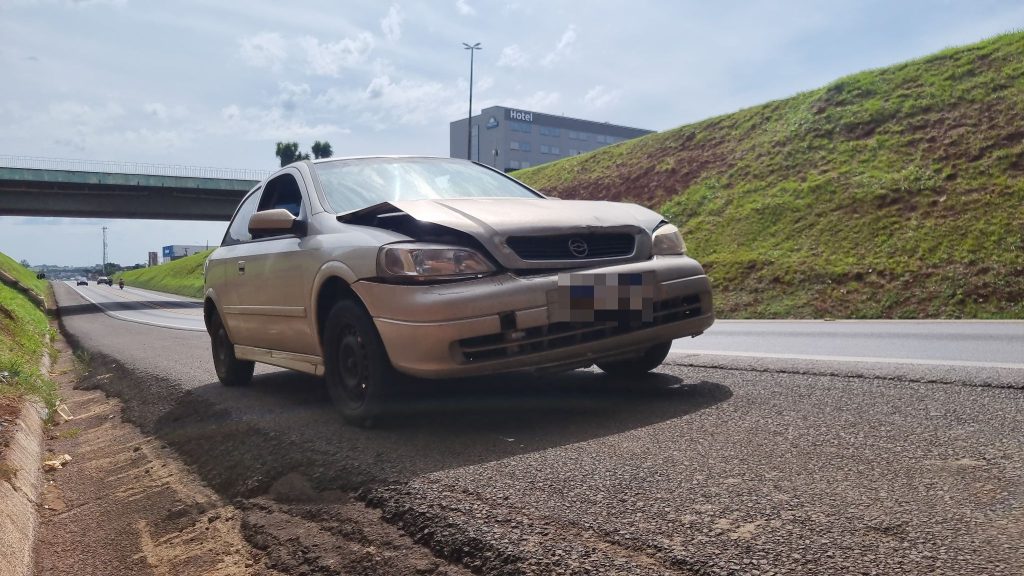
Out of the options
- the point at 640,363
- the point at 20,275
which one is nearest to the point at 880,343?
the point at 640,363

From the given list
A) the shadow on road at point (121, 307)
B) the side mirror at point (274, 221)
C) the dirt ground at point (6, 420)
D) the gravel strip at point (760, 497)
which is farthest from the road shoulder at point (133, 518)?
the shadow on road at point (121, 307)

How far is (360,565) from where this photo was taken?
8.79 feet

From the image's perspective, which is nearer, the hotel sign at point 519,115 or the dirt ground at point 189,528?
the dirt ground at point 189,528

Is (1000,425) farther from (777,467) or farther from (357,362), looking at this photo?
(357,362)

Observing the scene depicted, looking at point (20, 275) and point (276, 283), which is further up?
point (276, 283)

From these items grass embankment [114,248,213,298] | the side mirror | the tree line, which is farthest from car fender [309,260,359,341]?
the tree line

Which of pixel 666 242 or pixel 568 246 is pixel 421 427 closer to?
pixel 568 246

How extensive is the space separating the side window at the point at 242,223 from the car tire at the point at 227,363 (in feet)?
2.40

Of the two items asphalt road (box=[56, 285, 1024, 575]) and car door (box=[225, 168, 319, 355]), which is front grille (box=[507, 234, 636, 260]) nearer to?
asphalt road (box=[56, 285, 1024, 575])

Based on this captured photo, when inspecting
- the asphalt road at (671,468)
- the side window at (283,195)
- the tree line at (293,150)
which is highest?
the tree line at (293,150)

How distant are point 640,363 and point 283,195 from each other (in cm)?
284

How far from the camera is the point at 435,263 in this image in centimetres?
404

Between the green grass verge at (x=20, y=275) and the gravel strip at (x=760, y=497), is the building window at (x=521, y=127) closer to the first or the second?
the green grass verge at (x=20, y=275)

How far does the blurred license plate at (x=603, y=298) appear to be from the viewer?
13.5 feet
